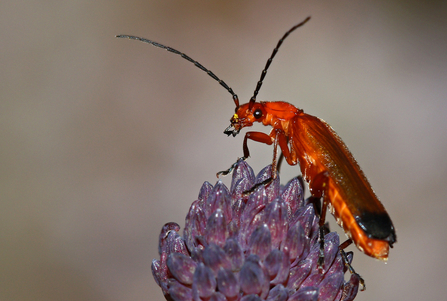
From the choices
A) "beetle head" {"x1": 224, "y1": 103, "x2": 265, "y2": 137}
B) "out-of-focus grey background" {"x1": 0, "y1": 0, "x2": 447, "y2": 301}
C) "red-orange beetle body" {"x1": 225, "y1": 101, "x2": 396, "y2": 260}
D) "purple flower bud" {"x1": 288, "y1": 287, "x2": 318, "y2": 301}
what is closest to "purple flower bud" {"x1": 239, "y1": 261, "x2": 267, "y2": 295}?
"purple flower bud" {"x1": 288, "y1": 287, "x2": 318, "y2": 301}

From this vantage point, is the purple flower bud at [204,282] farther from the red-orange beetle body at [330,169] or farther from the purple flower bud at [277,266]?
the red-orange beetle body at [330,169]

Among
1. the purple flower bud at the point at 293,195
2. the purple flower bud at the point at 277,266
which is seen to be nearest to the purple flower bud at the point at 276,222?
the purple flower bud at the point at 277,266

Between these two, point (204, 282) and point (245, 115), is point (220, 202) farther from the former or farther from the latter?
point (245, 115)

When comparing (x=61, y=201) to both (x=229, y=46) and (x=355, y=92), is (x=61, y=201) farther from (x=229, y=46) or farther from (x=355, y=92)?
(x=355, y=92)

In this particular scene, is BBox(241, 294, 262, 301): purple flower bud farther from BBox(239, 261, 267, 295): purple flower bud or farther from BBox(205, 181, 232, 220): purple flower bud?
BBox(205, 181, 232, 220): purple flower bud

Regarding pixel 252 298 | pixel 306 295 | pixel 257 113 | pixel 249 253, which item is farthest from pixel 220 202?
pixel 257 113
